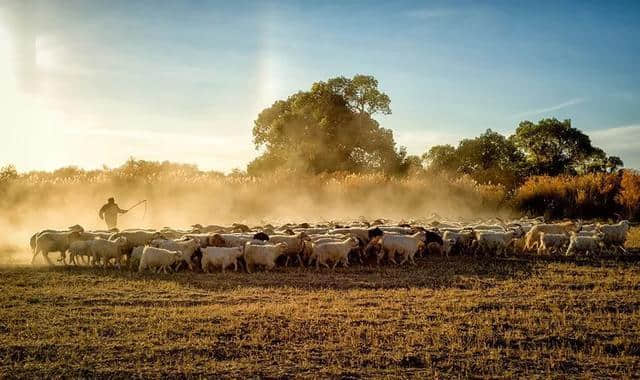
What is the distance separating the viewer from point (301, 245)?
1725 centimetres

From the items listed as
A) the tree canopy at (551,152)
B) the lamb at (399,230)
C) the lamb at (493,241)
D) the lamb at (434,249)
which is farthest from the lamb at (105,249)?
the tree canopy at (551,152)

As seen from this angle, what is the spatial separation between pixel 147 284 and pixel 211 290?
1812 mm

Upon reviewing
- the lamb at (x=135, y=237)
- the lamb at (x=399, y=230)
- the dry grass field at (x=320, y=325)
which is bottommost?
the dry grass field at (x=320, y=325)

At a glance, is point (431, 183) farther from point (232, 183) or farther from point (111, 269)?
point (111, 269)

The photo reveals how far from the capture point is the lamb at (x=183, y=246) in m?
15.9

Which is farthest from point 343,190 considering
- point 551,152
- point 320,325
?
point 551,152

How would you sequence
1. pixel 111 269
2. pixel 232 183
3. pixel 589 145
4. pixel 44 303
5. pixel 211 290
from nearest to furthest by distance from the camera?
pixel 44 303, pixel 211 290, pixel 111 269, pixel 232 183, pixel 589 145

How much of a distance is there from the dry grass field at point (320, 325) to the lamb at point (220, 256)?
79 cm

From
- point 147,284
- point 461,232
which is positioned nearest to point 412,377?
point 147,284

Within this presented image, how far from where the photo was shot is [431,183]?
36562mm

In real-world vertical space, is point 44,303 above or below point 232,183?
below

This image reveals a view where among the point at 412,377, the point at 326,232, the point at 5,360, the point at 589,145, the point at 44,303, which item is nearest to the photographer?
the point at 412,377

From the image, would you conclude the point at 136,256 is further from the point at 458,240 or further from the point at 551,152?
the point at 551,152

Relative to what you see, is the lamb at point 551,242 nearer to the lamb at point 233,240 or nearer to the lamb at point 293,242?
the lamb at point 293,242
